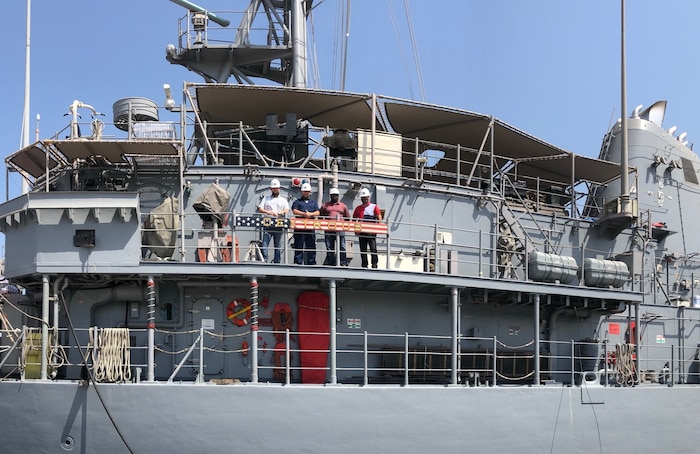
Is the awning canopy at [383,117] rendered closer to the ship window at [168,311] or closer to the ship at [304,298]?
the ship at [304,298]

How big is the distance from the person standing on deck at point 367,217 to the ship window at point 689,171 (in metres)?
11.5

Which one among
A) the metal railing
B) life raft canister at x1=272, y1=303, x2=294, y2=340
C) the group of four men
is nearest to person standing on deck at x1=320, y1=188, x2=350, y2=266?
the group of four men

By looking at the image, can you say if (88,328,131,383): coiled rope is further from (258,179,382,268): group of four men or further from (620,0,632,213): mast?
(620,0,632,213): mast

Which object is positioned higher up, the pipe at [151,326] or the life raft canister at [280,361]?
the pipe at [151,326]

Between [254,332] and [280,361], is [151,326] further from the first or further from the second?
[280,361]

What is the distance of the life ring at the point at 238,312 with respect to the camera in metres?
12.3

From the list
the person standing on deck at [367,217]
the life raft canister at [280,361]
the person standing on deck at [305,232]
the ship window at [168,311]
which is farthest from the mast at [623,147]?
the ship window at [168,311]

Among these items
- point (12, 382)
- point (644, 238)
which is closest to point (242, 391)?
point (12, 382)

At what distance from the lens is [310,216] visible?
12.0 meters

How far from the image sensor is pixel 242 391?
10.7 meters

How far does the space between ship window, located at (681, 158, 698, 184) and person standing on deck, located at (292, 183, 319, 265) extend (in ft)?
41.1

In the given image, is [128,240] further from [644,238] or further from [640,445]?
[644,238]

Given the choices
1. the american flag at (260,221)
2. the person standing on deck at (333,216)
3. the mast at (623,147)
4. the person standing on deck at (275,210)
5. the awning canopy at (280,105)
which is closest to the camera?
the american flag at (260,221)

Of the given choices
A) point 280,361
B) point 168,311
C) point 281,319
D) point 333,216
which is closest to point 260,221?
point 333,216
